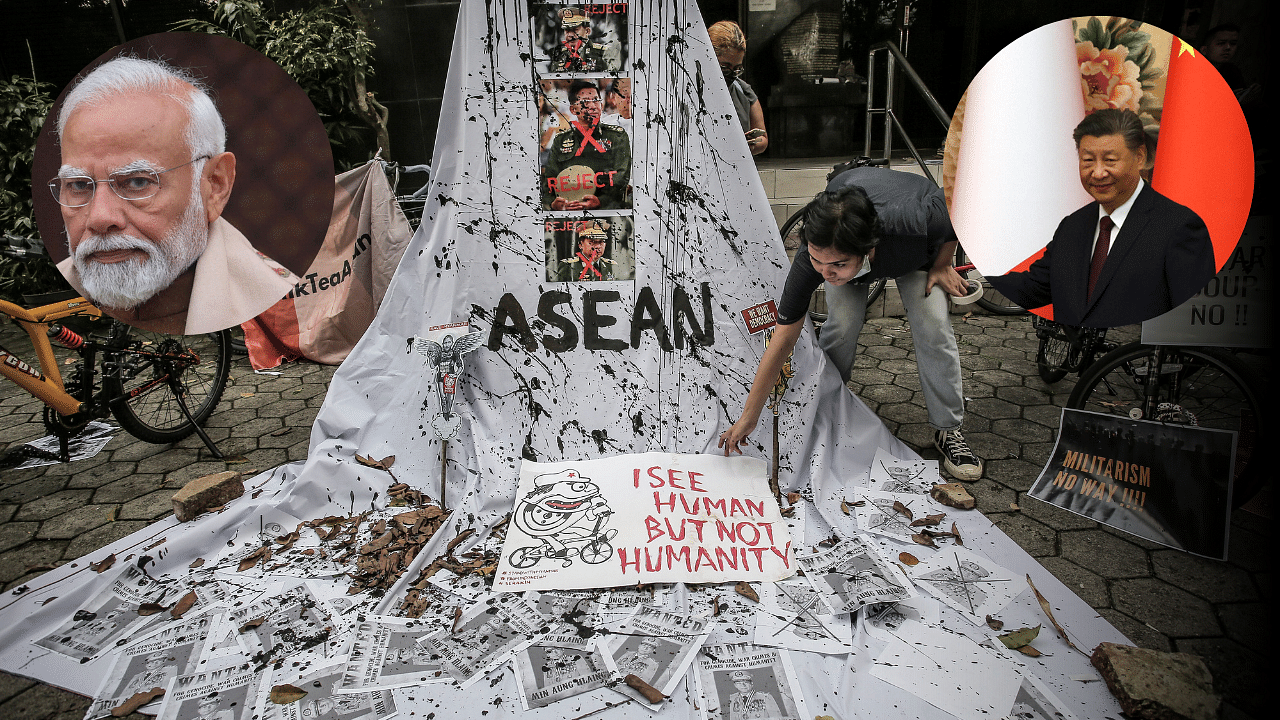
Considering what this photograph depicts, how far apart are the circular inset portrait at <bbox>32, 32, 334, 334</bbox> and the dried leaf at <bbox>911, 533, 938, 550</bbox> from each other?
2.15 metres

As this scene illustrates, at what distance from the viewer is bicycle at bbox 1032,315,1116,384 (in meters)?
3.03

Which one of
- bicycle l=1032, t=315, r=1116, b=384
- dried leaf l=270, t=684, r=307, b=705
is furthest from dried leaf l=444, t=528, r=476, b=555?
bicycle l=1032, t=315, r=1116, b=384

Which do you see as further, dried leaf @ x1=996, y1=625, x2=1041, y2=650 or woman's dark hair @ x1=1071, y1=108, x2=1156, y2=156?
dried leaf @ x1=996, y1=625, x2=1041, y2=650

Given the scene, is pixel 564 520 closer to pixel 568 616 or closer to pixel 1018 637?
pixel 568 616

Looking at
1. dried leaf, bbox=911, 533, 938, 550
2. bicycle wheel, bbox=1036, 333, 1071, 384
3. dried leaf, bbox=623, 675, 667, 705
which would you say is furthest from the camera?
bicycle wheel, bbox=1036, 333, 1071, 384

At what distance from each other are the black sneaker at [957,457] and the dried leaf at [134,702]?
2688 mm

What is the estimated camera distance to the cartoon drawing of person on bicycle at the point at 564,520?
84.1 inches

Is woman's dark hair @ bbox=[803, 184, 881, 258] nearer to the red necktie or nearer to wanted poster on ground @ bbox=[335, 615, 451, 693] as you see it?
the red necktie

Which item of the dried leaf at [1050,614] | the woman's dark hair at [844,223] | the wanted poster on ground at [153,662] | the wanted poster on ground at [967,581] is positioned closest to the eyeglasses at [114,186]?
the wanted poster on ground at [153,662]

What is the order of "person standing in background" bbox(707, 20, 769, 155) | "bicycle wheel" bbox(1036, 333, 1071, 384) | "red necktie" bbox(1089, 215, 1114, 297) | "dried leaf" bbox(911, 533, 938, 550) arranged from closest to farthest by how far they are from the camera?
1. "red necktie" bbox(1089, 215, 1114, 297)
2. "dried leaf" bbox(911, 533, 938, 550)
3. "bicycle wheel" bbox(1036, 333, 1071, 384)
4. "person standing in background" bbox(707, 20, 769, 155)

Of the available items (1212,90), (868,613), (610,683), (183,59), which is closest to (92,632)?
(610,683)

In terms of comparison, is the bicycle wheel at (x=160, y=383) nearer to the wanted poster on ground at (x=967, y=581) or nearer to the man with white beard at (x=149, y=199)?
the man with white beard at (x=149, y=199)

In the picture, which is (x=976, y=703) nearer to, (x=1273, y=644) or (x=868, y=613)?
(x=868, y=613)

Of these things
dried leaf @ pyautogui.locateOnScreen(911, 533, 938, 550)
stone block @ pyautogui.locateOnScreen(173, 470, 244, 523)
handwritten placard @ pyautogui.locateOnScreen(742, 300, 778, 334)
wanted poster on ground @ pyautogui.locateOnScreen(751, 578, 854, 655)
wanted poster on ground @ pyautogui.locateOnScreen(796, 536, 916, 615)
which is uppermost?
handwritten placard @ pyautogui.locateOnScreen(742, 300, 778, 334)
